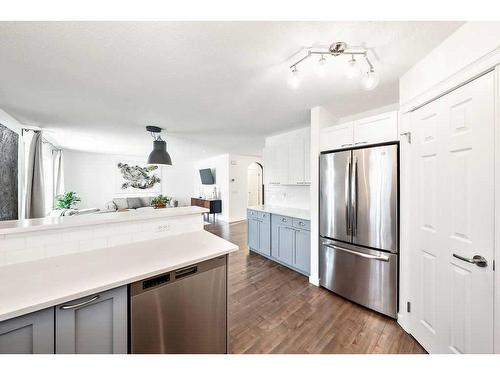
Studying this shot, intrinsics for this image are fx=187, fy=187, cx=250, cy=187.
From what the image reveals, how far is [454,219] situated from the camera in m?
1.26

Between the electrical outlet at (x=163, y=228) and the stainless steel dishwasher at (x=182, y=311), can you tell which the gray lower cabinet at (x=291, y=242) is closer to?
the stainless steel dishwasher at (x=182, y=311)

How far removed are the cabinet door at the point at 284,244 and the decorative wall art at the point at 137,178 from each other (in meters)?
5.56

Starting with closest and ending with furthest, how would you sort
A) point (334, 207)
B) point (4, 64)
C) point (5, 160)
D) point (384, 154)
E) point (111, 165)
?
1. point (4, 64)
2. point (384, 154)
3. point (334, 207)
4. point (5, 160)
5. point (111, 165)

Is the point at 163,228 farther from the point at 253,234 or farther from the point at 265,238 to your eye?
the point at 253,234

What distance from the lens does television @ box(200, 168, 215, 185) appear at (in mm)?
7064

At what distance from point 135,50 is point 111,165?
660 cm

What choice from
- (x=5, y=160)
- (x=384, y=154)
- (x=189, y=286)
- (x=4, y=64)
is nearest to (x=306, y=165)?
(x=384, y=154)

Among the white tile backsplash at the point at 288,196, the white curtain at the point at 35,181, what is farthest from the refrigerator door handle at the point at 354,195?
the white curtain at the point at 35,181

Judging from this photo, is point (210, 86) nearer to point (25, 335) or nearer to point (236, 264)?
point (25, 335)

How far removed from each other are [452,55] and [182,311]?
2.42m

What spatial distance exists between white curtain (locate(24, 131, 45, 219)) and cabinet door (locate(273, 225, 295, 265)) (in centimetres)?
388

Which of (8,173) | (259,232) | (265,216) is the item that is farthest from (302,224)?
(8,173)

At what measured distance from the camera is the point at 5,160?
96.7 inches

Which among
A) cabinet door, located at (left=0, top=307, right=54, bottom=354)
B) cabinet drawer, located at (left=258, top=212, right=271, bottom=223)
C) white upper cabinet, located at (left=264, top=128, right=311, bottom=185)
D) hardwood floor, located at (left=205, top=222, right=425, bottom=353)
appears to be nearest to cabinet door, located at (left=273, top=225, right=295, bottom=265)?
cabinet drawer, located at (left=258, top=212, right=271, bottom=223)
